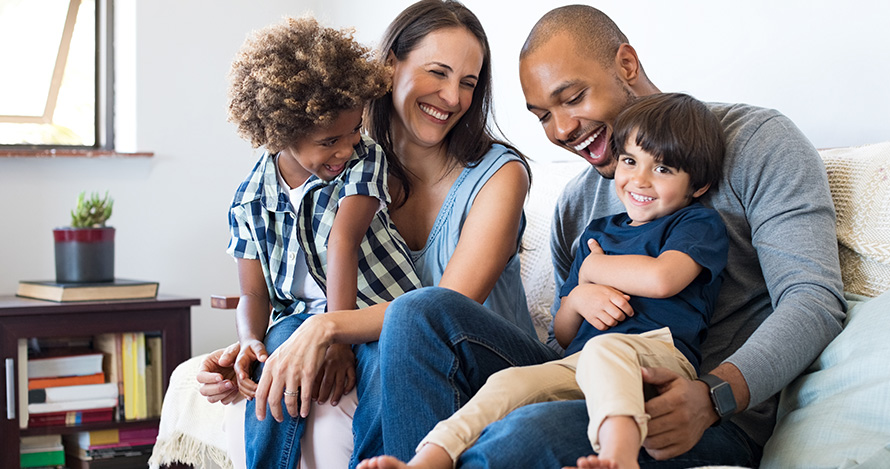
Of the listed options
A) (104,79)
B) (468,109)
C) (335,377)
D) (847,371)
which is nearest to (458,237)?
(468,109)

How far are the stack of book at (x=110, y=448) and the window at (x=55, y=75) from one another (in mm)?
1111

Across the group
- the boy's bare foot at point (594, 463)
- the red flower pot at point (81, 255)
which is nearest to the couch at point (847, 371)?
the boy's bare foot at point (594, 463)

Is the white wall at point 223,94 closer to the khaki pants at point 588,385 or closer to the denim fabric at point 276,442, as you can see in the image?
the khaki pants at point 588,385

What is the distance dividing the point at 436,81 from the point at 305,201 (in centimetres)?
34

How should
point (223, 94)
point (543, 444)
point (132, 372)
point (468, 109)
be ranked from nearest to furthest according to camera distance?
1. point (543, 444)
2. point (468, 109)
3. point (132, 372)
4. point (223, 94)

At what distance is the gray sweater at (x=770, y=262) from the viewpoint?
108cm

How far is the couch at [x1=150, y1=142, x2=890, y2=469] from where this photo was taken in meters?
0.97

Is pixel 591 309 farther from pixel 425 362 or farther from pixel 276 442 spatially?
pixel 276 442

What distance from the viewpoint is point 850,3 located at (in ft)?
5.20

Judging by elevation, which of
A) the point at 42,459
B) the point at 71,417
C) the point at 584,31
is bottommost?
the point at 42,459

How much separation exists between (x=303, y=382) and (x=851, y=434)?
74cm

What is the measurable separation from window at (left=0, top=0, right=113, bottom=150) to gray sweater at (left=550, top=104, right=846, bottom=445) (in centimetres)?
245

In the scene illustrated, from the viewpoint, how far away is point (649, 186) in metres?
1.26

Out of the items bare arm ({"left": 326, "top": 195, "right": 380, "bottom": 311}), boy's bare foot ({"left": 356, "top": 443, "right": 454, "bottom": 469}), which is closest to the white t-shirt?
bare arm ({"left": 326, "top": 195, "right": 380, "bottom": 311})
